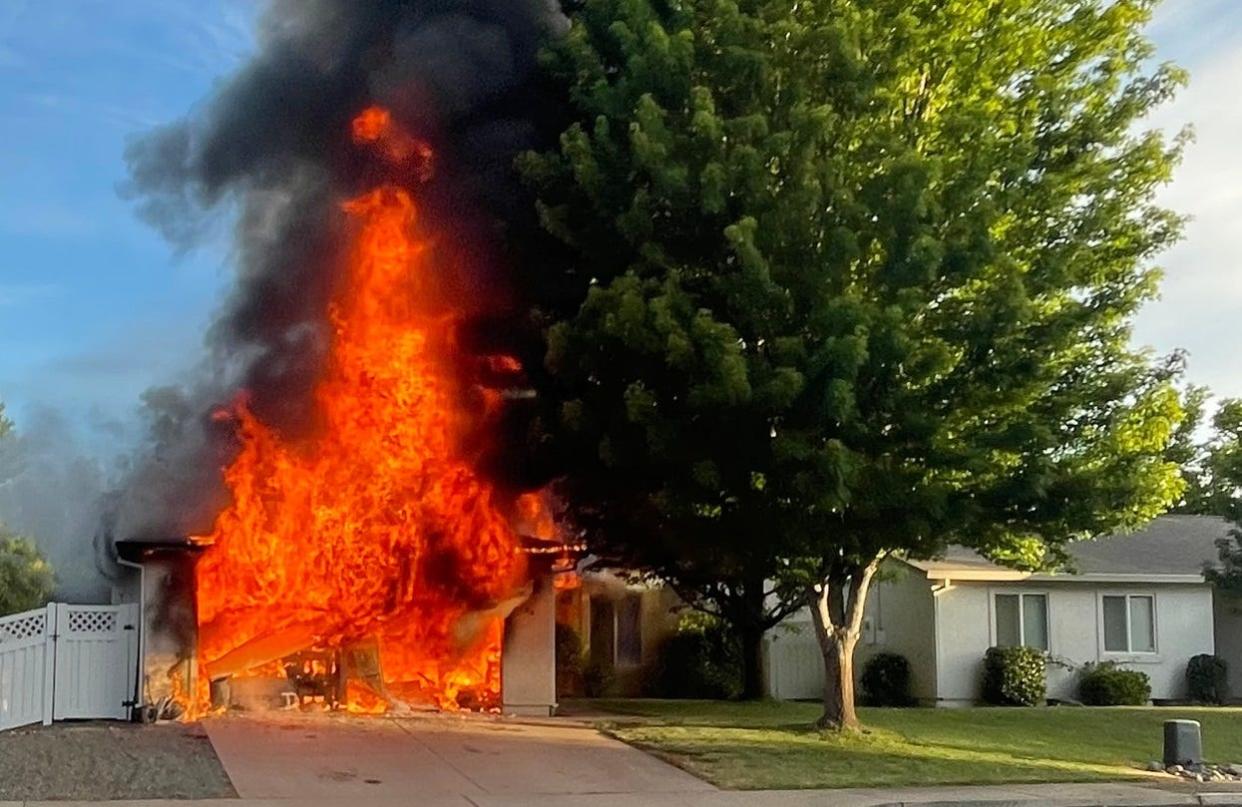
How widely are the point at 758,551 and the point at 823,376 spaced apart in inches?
103

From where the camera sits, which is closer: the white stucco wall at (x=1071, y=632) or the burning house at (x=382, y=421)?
the burning house at (x=382, y=421)

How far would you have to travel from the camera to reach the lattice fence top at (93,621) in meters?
15.8

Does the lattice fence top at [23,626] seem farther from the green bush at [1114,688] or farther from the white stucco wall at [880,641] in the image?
the green bush at [1114,688]

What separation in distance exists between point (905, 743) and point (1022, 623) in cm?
1013

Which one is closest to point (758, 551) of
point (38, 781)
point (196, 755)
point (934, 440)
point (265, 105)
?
point (934, 440)

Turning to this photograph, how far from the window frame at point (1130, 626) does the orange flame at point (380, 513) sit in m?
12.7

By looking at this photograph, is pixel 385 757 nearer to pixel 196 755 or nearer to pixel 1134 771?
pixel 196 755

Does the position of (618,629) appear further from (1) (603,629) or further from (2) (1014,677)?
(2) (1014,677)

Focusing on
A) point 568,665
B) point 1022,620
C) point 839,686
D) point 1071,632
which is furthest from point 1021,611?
point 839,686

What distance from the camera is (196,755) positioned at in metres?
13.1

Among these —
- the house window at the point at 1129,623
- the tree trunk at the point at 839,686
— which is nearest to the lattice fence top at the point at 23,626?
the tree trunk at the point at 839,686

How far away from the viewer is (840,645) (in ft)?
54.3

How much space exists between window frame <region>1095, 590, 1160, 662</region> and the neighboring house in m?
0.02

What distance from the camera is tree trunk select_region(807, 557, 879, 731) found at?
16359mm
